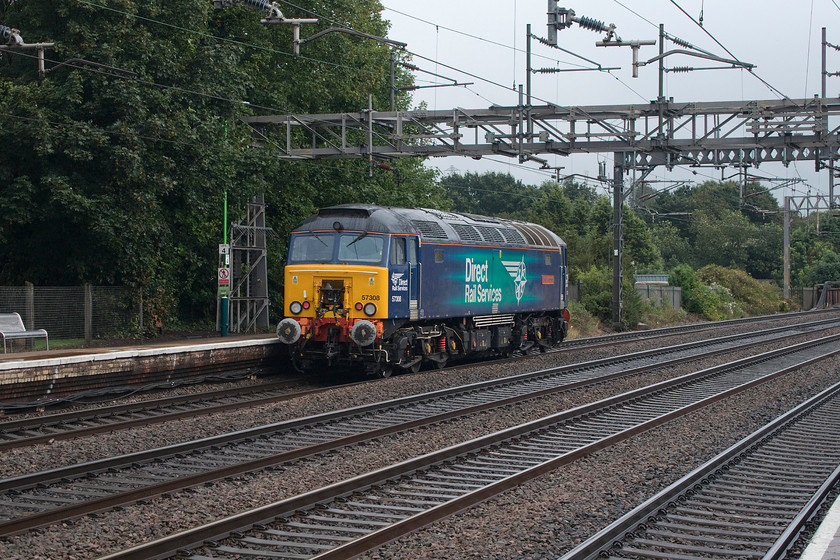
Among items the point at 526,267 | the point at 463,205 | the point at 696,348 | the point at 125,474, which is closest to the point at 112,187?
the point at 526,267

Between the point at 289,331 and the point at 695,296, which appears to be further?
the point at 695,296

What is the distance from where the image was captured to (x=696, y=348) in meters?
27.7

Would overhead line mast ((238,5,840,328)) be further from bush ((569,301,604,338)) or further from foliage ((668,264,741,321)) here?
foliage ((668,264,741,321))

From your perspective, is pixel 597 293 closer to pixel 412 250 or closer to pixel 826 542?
pixel 412 250

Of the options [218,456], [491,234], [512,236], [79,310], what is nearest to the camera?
[218,456]

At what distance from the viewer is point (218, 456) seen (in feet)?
34.7

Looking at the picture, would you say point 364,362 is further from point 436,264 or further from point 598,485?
point 598,485

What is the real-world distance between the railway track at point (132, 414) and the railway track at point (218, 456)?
202 centimetres

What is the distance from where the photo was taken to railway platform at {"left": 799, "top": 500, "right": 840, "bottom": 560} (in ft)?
21.2

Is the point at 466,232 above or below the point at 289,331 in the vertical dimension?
above

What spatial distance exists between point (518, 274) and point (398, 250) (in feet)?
18.9

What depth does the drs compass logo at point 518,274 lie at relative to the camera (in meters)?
22.5

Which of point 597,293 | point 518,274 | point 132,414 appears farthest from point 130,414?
point 597,293

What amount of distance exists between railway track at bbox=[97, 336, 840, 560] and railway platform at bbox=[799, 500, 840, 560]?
3065 mm
